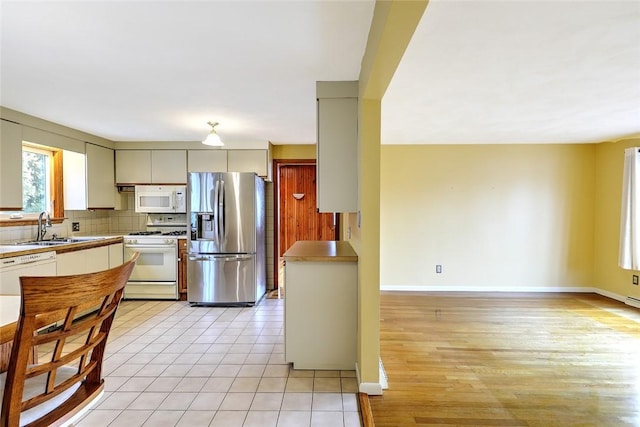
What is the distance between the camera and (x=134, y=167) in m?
A: 4.43

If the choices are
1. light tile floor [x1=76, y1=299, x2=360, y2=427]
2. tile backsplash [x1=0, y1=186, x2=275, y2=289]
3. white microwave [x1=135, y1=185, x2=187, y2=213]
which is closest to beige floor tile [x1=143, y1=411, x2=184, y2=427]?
light tile floor [x1=76, y1=299, x2=360, y2=427]

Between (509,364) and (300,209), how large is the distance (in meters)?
4.36

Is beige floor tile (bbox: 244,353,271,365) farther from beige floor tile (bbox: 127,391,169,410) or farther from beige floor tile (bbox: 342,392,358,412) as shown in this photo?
beige floor tile (bbox: 342,392,358,412)

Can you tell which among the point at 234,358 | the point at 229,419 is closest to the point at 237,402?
the point at 229,419

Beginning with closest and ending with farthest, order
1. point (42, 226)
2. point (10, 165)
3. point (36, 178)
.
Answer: point (10, 165), point (42, 226), point (36, 178)

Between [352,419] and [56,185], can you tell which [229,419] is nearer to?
[352,419]

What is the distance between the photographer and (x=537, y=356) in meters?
2.68

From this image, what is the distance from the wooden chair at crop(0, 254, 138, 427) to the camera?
0.83m

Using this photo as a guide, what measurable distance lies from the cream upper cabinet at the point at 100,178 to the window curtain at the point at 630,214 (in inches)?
262

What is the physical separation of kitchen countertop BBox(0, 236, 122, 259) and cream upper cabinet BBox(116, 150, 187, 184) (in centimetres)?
89

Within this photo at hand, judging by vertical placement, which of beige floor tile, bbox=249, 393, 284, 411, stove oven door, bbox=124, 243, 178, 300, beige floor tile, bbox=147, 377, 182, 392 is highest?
stove oven door, bbox=124, 243, 178, 300

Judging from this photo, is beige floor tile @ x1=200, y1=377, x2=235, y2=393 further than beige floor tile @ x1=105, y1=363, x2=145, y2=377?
No

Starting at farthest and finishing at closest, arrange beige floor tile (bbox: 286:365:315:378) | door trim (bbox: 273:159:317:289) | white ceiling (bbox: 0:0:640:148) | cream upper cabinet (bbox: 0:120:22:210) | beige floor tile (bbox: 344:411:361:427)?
door trim (bbox: 273:159:317:289) < cream upper cabinet (bbox: 0:120:22:210) < beige floor tile (bbox: 286:365:315:378) < beige floor tile (bbox: 344:411:361:427) < white ceiling (bbox: 0:0:640:148)

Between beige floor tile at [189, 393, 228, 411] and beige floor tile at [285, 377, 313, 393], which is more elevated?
beige floor tile at [189, 393, 228, 411]
